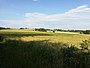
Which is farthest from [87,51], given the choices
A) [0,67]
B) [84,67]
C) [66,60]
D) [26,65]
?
[0,67]

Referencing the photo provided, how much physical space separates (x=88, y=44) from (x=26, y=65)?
4050mm

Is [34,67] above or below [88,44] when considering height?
below

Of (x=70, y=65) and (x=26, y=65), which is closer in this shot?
(x=70, y=65)

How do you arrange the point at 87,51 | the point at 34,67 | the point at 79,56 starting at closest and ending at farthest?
the point at 34,67, the point at 79,56, the point at 87,51

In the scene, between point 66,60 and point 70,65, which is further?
point 66,60


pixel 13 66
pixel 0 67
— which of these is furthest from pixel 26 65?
pixel 0 67

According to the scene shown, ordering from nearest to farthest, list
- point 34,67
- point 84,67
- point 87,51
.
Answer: point 84,67, point 34,67, point 87,51

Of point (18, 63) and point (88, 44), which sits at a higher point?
point (88, 44)

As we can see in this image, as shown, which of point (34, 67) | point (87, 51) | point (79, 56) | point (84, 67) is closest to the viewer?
point (84, 67)

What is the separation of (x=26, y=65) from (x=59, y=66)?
1859mm

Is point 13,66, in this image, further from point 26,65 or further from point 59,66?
point 59,66

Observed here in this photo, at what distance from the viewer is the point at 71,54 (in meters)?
12.0

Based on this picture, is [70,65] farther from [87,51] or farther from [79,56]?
[87,51]

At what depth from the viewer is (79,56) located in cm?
1149
